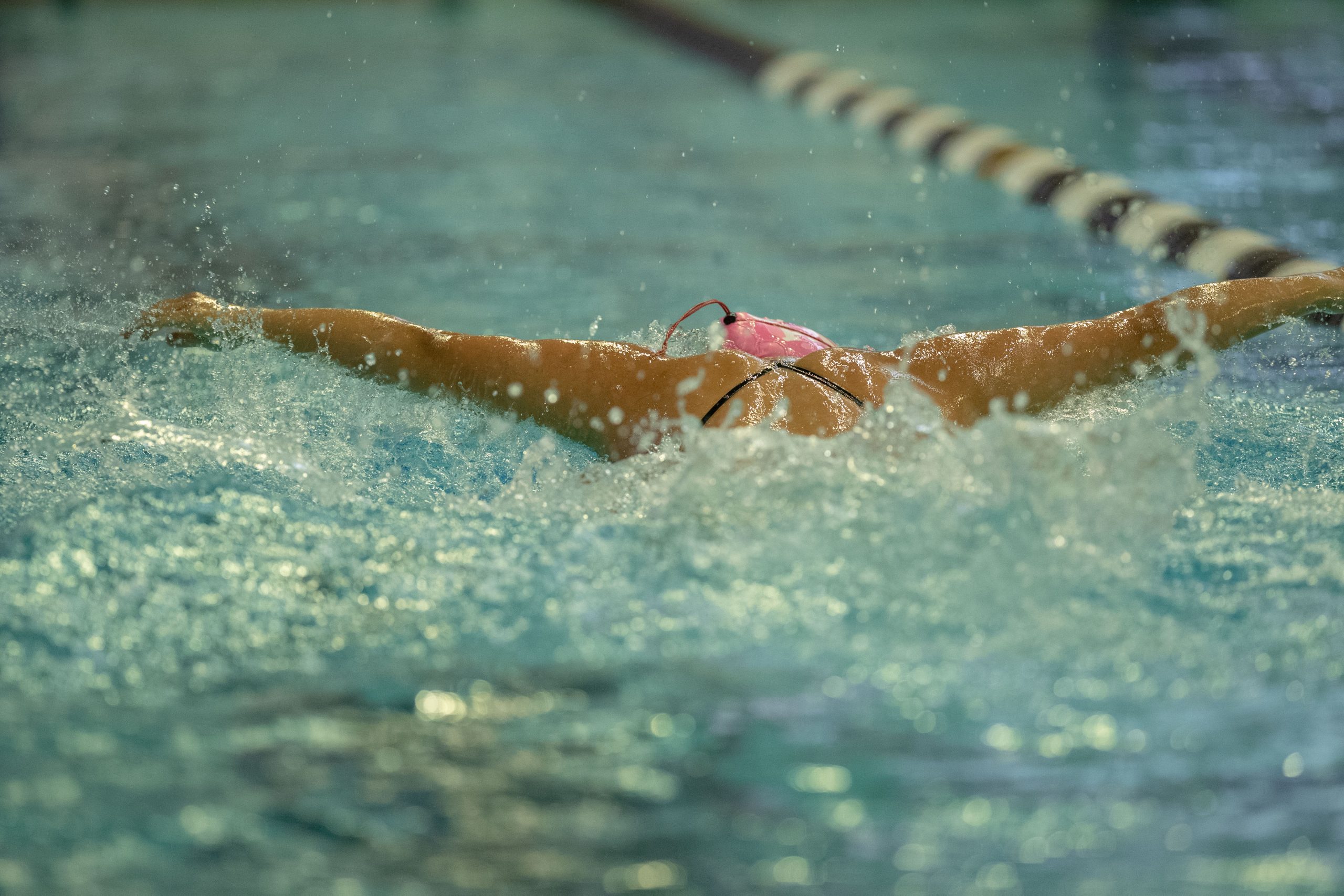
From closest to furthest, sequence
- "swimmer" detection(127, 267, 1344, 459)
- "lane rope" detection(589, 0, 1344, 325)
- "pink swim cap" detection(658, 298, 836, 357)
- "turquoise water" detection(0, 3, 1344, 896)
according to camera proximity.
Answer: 1. "turquoise water" detection(0, 3, 1344, 896)
2. "swimmer" detection(127, 267, 1344, 459)
3. "pink swim cap" detection(658, 298, 836, 357)
4. "lane rope" detection(589, 0, 1344, 325)

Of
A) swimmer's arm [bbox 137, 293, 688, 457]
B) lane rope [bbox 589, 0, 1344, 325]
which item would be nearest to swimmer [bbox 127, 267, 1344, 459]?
swimmer's arm [bbox 137, 293, 688, 457]

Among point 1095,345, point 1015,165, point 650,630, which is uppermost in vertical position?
point 1015,165

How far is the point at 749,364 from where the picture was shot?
2.30 metres

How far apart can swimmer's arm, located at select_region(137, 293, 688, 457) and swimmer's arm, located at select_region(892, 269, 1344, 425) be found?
473 millimetres

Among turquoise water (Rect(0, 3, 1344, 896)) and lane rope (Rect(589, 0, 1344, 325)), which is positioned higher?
lane rope (Rect(589, 0, 1344, 325))

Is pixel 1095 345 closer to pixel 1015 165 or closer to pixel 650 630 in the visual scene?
pixel 650 630

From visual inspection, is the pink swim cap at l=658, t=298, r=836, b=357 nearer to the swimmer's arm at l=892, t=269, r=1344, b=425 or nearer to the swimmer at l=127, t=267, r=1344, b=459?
the swimmer at l=127, t=267, r=1344, b=459

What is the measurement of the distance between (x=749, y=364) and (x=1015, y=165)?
3.24 meters

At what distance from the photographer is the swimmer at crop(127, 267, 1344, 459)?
2283 mm

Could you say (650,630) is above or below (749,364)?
below

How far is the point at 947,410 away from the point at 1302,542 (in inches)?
22.7

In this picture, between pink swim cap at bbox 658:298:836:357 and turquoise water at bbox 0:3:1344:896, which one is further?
pink swim cap at bbox 658:298:836:357

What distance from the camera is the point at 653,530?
7.25 ft

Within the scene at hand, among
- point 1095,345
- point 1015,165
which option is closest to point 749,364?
point 1095,345
